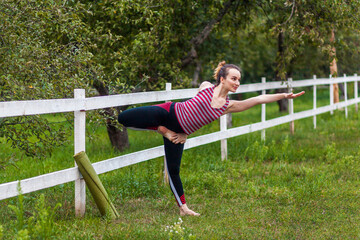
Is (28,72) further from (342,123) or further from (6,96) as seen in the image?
(342,123)

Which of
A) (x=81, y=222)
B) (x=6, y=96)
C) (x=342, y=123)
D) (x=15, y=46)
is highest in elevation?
(x=15, y=46)

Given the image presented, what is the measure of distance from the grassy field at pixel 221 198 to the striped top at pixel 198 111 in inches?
43.4

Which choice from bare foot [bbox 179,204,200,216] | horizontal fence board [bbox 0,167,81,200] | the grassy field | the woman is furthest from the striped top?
horizontal fence board [bbox 0,167,81,200]

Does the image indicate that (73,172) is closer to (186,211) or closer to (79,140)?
(79,140)

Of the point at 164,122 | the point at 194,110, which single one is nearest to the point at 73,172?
the point at 164,122

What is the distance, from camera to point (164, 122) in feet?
18.2

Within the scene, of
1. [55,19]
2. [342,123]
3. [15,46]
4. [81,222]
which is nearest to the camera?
[81,222]

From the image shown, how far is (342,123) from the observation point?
566 inches

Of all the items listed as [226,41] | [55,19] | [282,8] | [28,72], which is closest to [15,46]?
[28,72]

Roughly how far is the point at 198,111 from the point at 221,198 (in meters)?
1.79

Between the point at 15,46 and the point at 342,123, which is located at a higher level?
the point at 15,46

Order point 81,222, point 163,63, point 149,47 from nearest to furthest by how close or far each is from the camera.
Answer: point 81,222, point 149,47, point 163,63

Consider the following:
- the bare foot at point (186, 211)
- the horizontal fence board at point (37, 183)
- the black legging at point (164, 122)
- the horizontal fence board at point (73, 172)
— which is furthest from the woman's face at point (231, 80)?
the horizontal fence board at point (37, 183)

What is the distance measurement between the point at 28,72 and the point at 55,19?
3.51 feet
